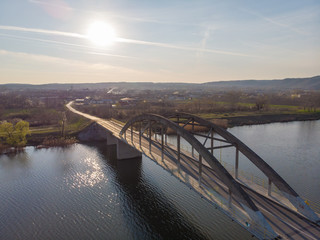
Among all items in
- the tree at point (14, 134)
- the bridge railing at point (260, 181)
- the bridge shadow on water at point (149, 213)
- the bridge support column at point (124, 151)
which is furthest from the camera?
the tree at point (14, 134)

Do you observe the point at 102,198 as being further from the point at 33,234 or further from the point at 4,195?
the point at 4,195

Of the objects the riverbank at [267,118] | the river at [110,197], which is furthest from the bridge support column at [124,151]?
the riverbank at [267,118]

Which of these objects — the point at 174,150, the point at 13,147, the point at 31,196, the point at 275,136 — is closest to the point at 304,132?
the point at 275,136

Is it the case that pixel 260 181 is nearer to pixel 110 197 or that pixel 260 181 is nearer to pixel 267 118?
pixel 110 197

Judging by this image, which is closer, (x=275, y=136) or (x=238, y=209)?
(x=238, y=209)

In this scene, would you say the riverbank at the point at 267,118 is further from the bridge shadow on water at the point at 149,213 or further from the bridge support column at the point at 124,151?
the bridge shadow on water at the point at 149,213

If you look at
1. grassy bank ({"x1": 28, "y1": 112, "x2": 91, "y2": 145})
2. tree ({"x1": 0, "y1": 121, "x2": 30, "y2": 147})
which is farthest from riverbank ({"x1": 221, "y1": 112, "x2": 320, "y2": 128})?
tree ({"x1": 0, "y1": 121, "x2": 30, "y2": 147})

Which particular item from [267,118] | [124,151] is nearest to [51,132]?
[124,151]
